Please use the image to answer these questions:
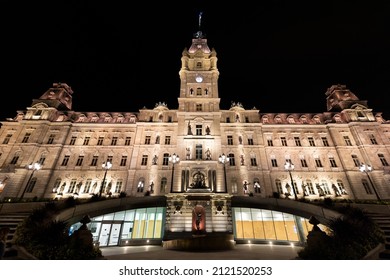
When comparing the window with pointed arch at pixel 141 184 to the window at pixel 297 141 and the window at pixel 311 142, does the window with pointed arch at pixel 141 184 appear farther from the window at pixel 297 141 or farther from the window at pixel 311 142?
→ the window at pixel 311 142

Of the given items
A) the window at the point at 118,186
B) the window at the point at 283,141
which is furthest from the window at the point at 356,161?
the window at the point at 118,186

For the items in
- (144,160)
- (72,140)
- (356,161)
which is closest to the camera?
(356,161)

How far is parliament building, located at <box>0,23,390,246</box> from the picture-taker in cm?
2445

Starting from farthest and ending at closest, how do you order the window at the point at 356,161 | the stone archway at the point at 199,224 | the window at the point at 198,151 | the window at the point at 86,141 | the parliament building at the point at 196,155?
the window at the point at 86,141 < the window at the point at 356,161 < the window at the point at 198,151 < the parliament building at the point at 196,155 < the stone archway at the point at 199,224

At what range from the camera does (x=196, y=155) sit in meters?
29.9

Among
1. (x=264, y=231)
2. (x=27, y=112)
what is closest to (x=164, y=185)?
(x=264, y=231)

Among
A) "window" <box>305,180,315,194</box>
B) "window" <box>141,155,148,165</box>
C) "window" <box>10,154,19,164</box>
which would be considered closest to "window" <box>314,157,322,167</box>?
"window" <box>305,180,315,194</box>

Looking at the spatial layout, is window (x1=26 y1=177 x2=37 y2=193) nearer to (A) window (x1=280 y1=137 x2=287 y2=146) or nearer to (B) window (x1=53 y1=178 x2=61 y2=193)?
(B) window (x1=53 y1=178 x2=61 y2=193)

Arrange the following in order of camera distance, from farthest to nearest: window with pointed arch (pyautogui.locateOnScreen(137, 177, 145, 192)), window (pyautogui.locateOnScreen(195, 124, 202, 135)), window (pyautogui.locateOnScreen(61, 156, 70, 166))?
window (pyautogui.locateOnScreen(61, 156, 70, 166)), window (pyautogui.locateOnScreen(195, 124, 202, 135)), window with pointed arch (pyautogui.locateOnScreen(137, 177, 145, 192))

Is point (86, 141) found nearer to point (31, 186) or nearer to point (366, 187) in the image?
point (31, 186)

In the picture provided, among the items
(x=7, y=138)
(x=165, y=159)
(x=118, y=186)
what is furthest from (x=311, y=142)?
(x=7, y=138)

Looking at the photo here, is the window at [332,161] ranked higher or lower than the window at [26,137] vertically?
lower

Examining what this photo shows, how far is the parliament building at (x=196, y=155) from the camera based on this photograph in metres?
24.5

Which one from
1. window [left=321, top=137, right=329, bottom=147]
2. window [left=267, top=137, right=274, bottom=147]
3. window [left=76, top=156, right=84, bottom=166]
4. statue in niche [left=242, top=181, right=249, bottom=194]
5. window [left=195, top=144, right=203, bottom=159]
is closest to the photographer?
window [left=195, top=144, right=203, bottom=159]
